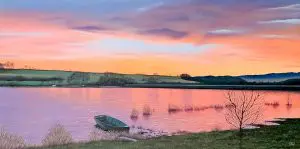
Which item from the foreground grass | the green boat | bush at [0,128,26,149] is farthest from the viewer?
the green boat

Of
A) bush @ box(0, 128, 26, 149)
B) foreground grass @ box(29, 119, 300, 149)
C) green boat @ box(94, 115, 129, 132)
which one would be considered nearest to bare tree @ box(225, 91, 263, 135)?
foreground grass @ box(29, 119, 300, 149)

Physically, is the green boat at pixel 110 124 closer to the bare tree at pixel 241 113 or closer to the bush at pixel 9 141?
the bare tree at pixel 241 113

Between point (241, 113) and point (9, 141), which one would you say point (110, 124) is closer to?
point (241, 113)

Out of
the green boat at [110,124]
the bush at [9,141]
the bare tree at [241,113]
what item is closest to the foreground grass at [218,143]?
the bare tree at [241,113]

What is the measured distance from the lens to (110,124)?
49281 mm

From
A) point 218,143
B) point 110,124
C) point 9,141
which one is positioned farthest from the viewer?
point 110,124

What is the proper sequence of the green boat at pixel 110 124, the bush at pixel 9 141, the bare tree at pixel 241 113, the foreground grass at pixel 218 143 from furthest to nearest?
the green boat at pixel 110 124 < the bush at pixel 9 141 < the bare tree at pixel 241 113 < the foreground grass at pixel 218 143

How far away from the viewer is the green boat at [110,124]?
1846 inches

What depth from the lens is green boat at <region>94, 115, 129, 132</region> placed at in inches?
1846

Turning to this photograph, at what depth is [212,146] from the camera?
21.2m

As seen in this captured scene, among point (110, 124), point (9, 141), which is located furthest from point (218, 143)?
point (110, 124)

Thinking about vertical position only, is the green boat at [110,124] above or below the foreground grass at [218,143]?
below

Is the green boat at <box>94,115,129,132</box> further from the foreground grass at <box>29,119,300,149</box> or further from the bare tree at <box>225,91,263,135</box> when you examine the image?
the foreground grass at <box>29,119,300,149</box>

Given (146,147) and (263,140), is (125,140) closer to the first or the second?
(146,147)
